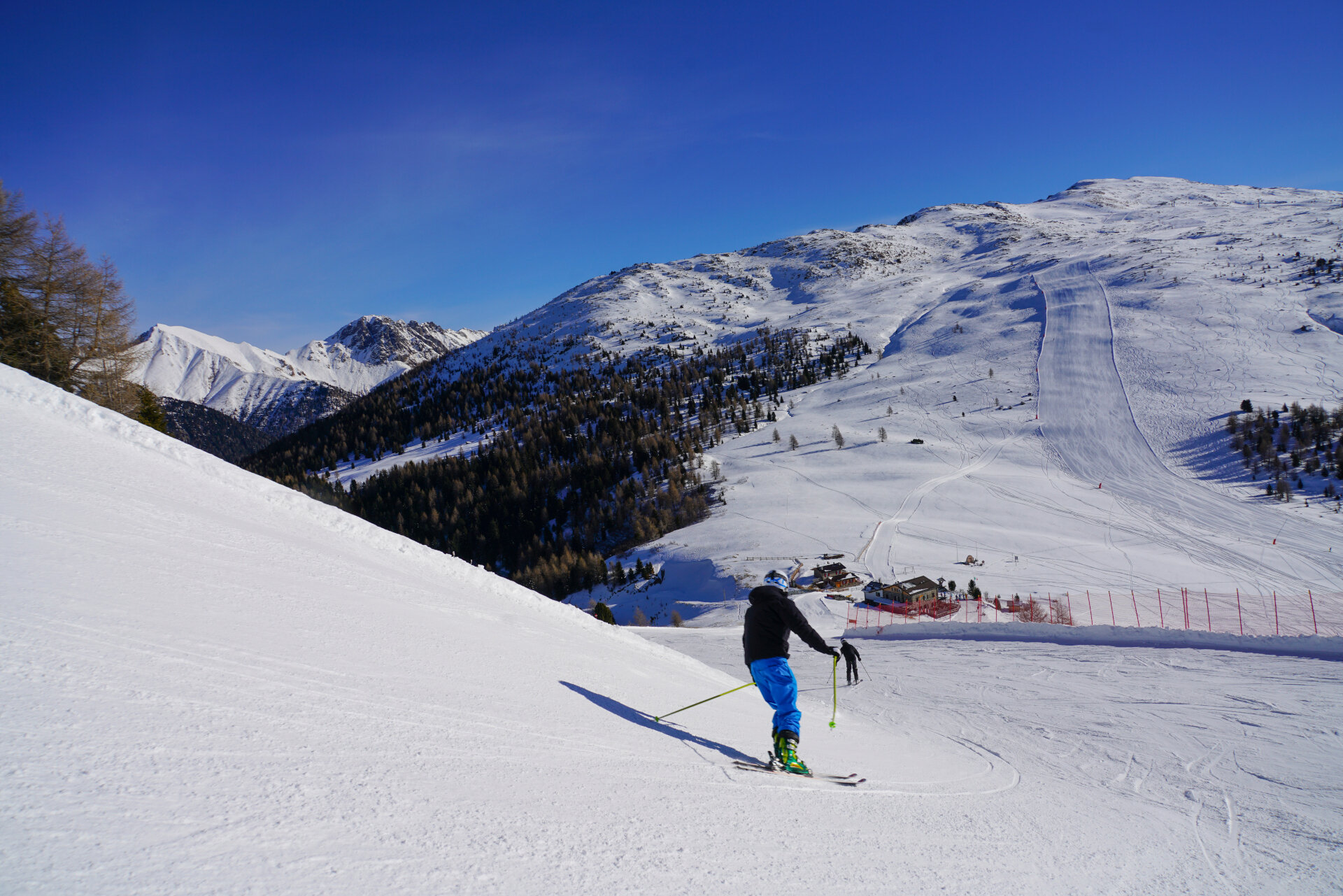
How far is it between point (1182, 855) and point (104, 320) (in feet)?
92.9

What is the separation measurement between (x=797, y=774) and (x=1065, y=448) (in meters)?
69.9

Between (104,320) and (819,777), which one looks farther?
(104,320)

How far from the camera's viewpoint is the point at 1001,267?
16750cm

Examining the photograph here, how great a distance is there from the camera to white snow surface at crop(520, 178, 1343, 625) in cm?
3875

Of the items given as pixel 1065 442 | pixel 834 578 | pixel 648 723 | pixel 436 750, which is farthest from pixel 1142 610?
pixel 1065 442

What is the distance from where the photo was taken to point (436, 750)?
3.33 m

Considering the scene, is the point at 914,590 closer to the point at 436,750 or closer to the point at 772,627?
the point at 772,627

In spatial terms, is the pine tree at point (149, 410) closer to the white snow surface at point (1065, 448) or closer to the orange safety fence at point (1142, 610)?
the white snow surface at point (1065, 448)

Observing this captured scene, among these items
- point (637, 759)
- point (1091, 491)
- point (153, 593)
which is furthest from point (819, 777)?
point (1091, 491)

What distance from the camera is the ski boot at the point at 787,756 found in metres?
4.97

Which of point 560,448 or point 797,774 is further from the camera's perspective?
point 560,448

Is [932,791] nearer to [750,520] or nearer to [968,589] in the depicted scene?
[968,589]

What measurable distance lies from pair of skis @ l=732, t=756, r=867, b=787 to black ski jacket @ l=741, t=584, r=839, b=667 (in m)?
0.85

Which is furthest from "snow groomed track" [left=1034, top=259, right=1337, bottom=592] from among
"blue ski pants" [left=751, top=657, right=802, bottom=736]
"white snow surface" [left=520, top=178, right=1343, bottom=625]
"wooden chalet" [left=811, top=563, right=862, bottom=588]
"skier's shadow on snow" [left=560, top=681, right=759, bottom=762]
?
"skier's shadow on snow" [left=560, top=681, right=759, bottom=762]
